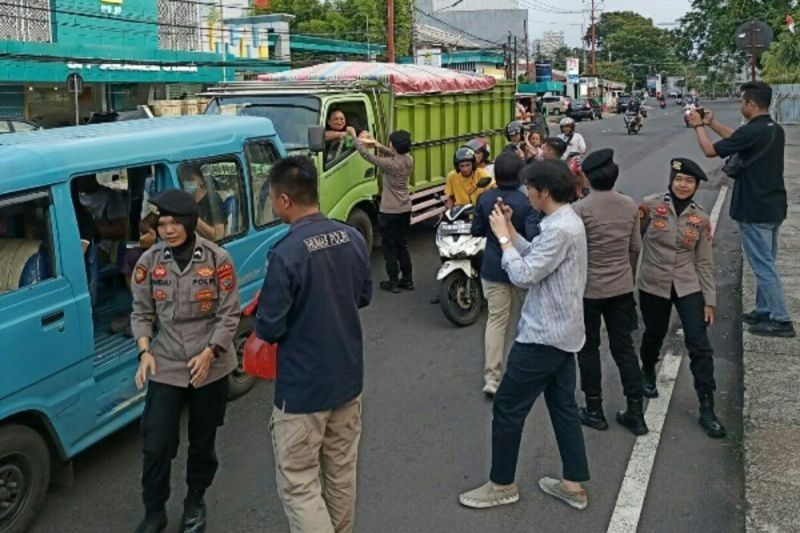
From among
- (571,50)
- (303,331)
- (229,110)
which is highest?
(571,50)

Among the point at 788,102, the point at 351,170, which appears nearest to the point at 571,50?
the point at 788,102

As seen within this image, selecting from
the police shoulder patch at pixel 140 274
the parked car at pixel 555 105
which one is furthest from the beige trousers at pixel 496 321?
the parked car at pixel 555 105

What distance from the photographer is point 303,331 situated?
3.07 metres

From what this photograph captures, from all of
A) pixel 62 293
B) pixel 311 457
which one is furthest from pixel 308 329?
pixel 62 293

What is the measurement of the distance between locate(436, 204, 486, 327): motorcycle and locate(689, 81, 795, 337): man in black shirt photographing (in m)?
2.08

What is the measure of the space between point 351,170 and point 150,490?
5.39m

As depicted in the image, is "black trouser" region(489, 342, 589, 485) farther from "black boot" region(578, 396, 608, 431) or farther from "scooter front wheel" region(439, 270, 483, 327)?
"scooter front wheel" region(439, 270, 483, 327)

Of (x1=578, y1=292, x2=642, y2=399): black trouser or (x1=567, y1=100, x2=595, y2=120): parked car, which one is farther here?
(x1=567, y1=100, x2=595, y2=120): parked car

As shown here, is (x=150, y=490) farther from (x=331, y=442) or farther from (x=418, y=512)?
(x=418, y=512)

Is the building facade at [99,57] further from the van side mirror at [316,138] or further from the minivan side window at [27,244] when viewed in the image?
the minivan side window at [27,244]

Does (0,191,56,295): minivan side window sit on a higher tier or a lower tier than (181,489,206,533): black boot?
higher

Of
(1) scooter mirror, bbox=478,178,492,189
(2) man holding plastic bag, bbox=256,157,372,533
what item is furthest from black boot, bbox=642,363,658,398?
(2) man holding plastic bag, bbox=256,157,372,533

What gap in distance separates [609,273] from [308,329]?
7.20ft

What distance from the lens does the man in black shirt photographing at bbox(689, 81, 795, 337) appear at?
5.89 metres
